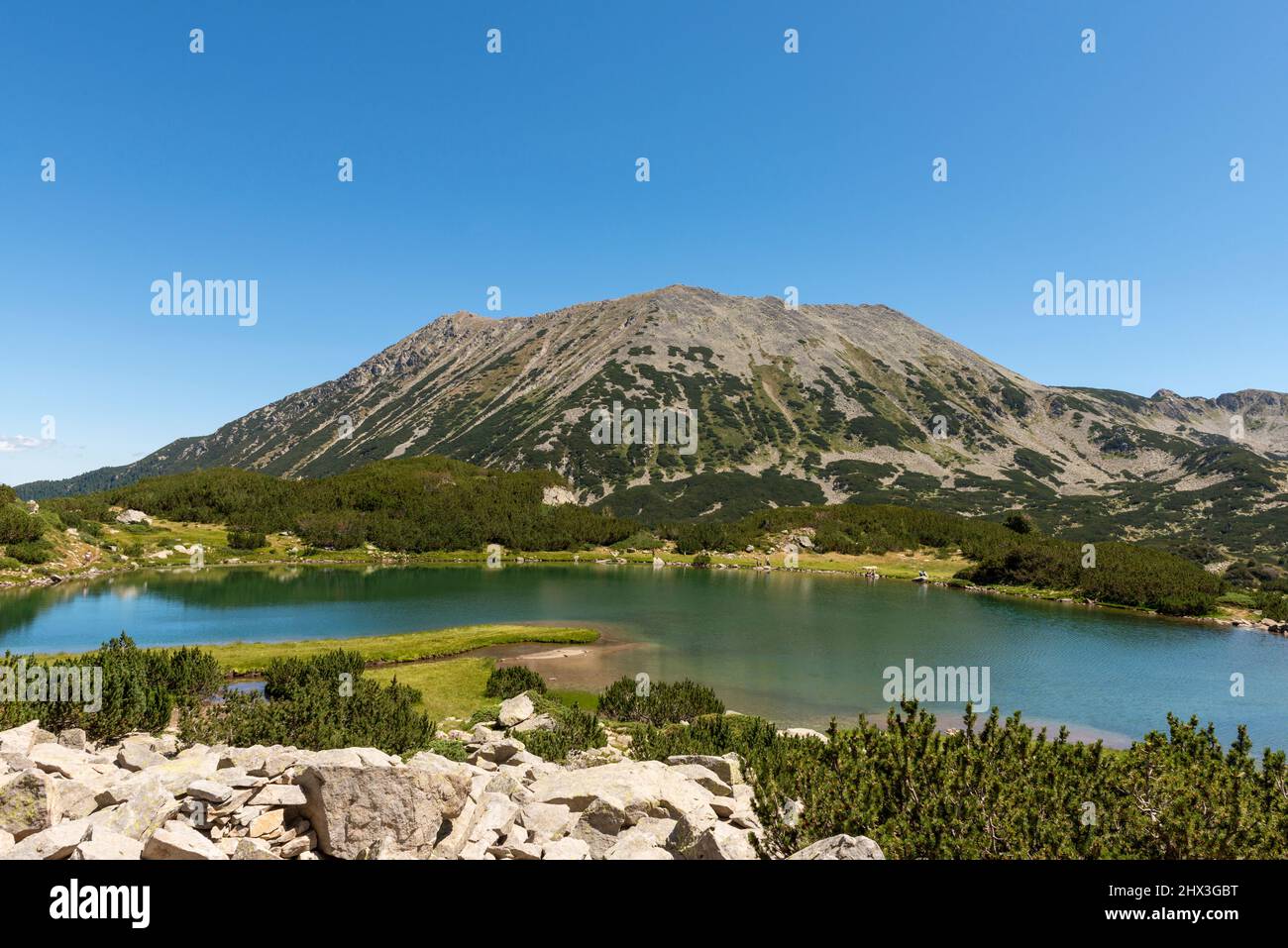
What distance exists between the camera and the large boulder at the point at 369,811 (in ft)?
34.3

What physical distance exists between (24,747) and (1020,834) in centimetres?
2158

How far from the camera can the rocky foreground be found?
9664 millimetres

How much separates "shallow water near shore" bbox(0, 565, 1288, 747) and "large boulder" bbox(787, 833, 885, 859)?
2462 centimetres

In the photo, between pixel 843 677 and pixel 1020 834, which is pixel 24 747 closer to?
pixel 1020 834

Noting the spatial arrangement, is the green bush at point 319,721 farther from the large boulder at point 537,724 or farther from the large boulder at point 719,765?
the large boulder at point 719,765

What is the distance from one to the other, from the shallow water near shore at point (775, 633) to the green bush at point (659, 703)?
3295mm

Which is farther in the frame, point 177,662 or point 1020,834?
point 177,662

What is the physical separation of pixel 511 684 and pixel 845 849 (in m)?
28.7

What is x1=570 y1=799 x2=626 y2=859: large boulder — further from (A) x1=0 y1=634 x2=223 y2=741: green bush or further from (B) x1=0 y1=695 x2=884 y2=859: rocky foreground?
(A) x1=0 y1=634 x2=223 y2=741: green bush

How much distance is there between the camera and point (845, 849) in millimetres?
8953

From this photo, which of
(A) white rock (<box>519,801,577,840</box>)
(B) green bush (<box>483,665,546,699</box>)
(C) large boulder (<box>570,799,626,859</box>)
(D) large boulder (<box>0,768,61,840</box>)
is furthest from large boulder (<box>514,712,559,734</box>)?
(D) large boulder (<box>0,768,61,840</box>)
